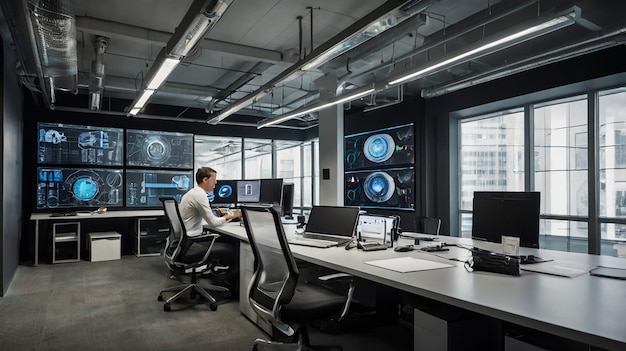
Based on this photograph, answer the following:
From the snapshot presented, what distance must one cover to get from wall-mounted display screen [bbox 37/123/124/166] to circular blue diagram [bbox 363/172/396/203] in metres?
4.53

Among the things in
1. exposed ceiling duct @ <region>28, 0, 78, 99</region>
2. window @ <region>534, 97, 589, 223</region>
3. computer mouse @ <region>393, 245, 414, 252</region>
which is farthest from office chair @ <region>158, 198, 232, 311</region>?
window @ <region>534, 97, 589, 223</region>

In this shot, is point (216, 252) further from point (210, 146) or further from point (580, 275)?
point (210, 146)

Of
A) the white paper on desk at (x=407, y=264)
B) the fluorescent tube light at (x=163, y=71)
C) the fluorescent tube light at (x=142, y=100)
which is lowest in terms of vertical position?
the white paper on desk at (x=407, y=264)

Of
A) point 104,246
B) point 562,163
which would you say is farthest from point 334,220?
point 104,246

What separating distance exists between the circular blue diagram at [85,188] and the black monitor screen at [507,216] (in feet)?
21.4

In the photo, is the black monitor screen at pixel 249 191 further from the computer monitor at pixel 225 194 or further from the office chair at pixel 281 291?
the office chair at pixel 281 291

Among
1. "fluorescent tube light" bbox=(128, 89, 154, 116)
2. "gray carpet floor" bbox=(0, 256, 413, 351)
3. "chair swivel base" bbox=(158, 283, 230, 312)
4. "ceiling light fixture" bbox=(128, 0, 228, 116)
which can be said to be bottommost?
"gray carpet floor" bbox=(0, 256, 413, 351)

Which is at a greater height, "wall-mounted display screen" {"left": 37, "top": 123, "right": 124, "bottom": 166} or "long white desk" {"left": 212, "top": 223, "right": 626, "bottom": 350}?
"wall-mounted display screen" {"left": 37, "top": 123, "right": 124, "bottom": 166}

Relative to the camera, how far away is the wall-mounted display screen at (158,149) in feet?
23.9

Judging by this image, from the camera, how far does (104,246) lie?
6.23 m

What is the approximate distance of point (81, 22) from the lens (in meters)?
3.74

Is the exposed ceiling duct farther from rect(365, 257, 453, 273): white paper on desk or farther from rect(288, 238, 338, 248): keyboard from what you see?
rect(365, 257, 453, 273): white paper on desk

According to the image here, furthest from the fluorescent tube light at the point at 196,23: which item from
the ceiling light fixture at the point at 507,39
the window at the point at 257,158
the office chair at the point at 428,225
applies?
the window at the point at 257,158

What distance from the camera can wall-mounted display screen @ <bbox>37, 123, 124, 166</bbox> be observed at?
657cm
